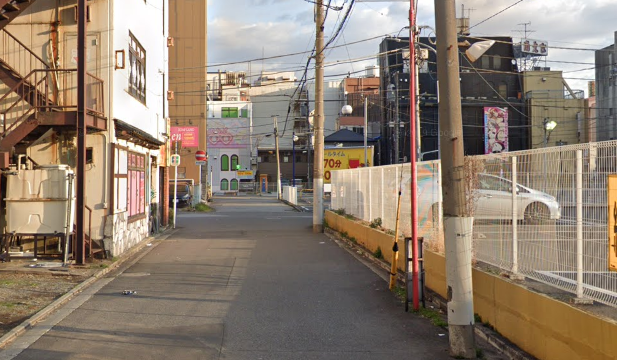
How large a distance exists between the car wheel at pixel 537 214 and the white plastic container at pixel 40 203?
399 inches

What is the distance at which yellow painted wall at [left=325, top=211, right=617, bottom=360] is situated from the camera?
17.2 ft

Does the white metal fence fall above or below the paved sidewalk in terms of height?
above

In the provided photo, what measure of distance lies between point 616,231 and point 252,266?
9.96m

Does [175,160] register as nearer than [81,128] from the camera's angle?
No

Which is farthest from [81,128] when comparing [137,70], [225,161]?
[225,161]

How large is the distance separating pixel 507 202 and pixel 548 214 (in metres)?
1.31

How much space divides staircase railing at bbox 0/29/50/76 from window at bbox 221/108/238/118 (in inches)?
2610

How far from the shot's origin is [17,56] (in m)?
14.9

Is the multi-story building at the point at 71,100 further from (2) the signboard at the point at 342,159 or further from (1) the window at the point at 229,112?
(1) the window at the point at 229,112

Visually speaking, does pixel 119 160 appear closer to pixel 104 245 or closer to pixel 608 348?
pixel 104 245

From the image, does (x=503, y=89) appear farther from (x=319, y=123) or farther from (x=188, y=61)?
(x=319, y=123)

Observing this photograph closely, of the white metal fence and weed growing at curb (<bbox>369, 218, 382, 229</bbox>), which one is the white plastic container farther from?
the white metal fence

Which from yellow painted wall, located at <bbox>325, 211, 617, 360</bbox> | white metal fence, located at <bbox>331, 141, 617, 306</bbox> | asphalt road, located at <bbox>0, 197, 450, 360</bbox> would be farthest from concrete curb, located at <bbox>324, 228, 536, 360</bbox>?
white metal fence, located at <bbox>331, 141, 617, 306</bbox>

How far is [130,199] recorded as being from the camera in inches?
693
